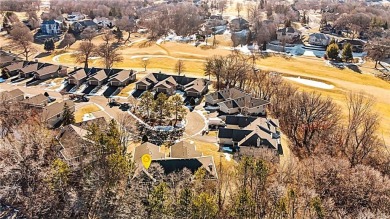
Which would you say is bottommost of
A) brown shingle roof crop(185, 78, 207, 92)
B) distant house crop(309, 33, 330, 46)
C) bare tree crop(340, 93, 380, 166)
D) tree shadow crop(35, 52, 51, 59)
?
bare tree crop(340, 93, 380, 166)

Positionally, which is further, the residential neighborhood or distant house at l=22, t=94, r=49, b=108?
distant house at l=22, t=94, r=49, b=108

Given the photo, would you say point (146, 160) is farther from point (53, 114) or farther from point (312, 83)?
point (312, 83)

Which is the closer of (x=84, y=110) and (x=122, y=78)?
(x=84, y=110)

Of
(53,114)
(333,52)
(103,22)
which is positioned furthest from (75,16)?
(333,52)

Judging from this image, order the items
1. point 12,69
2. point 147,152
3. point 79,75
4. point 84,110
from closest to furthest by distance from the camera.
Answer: point 147,152, point 84,110, point 79,75, point 12,69

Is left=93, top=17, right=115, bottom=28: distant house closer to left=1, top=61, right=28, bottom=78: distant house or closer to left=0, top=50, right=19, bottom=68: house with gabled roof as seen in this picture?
left=0, top=50, right=19, bottom=68: house with gabled roof

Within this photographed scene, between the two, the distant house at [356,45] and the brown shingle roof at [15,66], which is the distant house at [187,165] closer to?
the brown shingle roof at [15,66]

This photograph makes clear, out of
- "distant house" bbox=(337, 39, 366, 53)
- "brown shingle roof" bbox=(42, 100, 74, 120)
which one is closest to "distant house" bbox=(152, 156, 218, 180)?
"brown shingle roof" bbox=(42, 100, 74, 120)
